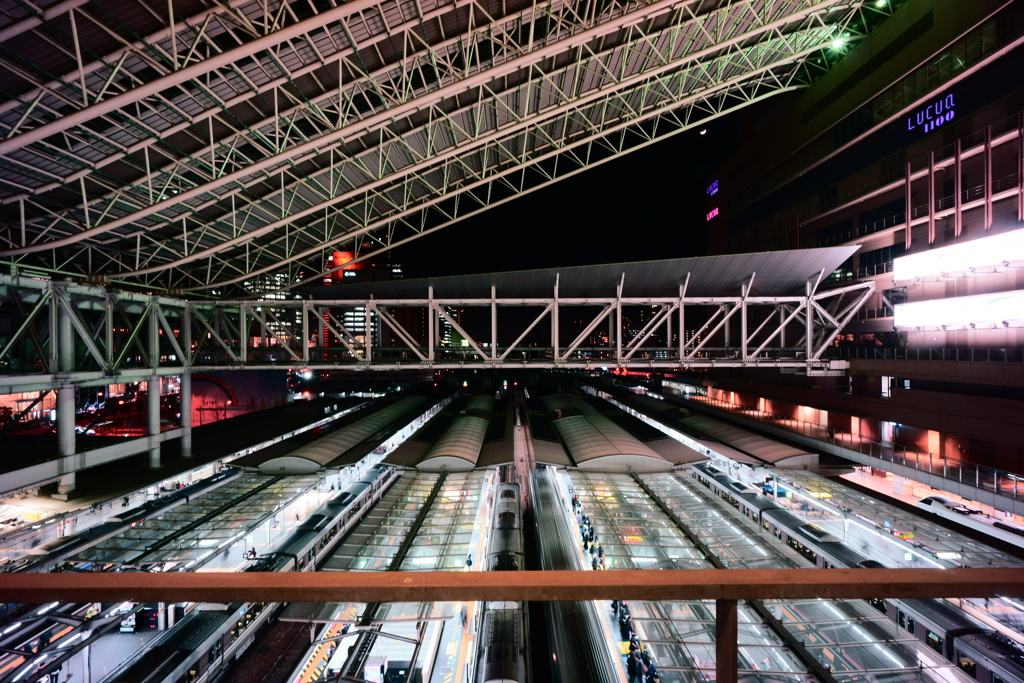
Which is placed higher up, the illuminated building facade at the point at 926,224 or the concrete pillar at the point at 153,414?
the illuminated building facade at the point at 926,224

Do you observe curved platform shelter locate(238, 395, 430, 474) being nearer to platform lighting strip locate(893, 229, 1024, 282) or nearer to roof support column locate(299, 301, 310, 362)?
roof support column locate(299, 301, 310, 362)

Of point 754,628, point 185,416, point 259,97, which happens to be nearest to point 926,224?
point 754,628

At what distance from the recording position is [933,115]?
1906 centimetres

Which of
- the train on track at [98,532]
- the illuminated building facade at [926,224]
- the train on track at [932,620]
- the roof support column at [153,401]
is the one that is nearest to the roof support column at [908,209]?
the illuminated building facade at [926,224]

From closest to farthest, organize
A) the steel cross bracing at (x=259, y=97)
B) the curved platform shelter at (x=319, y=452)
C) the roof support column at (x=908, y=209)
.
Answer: the steel cross bracing at (x=259, y=97) → the curved platform shelter at (x=319, y=452) → the roof support column at (x=908, y=209)

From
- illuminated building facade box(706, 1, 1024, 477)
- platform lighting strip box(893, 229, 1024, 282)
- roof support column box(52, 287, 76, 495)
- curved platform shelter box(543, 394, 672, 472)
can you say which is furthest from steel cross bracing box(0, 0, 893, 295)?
curved platform shelter box(543, 394, 672, 472)

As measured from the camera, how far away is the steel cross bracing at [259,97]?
32.6 ft

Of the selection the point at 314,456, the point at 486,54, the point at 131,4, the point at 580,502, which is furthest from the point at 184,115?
the point at 580,502

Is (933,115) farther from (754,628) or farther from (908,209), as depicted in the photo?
(754,628)

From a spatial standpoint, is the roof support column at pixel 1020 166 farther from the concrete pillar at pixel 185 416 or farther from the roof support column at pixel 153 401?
the concrete pillar at pixel 185 416

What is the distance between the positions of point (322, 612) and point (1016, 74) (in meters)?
27.8

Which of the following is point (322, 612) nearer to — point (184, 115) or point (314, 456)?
point (314, 456)

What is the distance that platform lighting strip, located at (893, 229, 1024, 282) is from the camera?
49.6ft

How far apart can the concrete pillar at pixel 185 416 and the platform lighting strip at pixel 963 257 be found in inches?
1343
